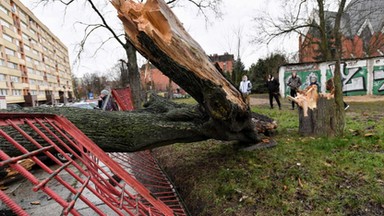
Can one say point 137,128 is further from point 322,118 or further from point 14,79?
point 14,79

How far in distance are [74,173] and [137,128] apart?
2.92ft

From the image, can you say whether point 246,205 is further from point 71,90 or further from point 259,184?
point 71,90

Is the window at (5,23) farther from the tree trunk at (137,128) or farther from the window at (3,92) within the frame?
the tree trunk at (137,128)

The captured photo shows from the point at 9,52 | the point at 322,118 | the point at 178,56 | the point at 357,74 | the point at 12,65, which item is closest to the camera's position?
the point at 178,56

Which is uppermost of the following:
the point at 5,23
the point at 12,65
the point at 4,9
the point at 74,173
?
the point at 4,9

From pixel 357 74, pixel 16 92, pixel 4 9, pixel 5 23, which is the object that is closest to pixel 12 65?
pixel 16 92

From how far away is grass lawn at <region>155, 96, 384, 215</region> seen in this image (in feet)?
7.64

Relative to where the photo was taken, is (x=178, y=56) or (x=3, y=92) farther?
(x=3, y=92)

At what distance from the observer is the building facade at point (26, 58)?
32.4 m

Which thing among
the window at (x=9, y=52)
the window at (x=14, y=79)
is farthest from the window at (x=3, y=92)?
the window at (x=9, y=52)

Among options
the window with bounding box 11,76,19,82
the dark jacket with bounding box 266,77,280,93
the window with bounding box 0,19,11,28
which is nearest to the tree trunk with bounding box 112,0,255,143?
the dark jacket with bounding box 266,77,280,93

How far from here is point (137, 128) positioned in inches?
117

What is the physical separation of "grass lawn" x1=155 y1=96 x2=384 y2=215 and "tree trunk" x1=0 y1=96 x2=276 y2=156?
1.92ft

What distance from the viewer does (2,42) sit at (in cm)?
3145
